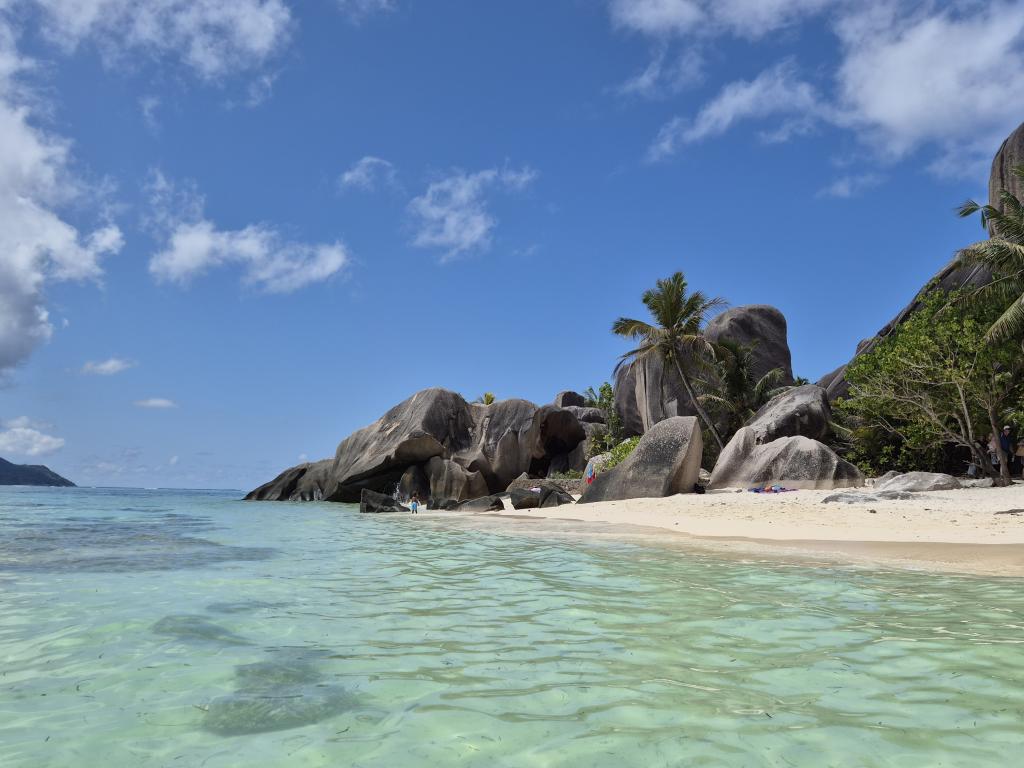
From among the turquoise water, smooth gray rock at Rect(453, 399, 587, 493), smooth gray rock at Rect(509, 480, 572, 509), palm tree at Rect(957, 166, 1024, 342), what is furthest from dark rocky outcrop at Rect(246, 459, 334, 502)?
the turquoise water

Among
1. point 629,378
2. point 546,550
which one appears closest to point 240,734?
point 546,550

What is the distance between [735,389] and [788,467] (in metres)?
12.8

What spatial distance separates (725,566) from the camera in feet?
23.2

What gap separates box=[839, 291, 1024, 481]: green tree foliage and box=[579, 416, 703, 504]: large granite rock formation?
6.27 m

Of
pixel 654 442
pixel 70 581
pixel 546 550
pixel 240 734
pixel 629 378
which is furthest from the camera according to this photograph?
pixel 629 378

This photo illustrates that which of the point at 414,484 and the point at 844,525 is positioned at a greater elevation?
the point at 414,484

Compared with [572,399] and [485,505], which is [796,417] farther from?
[572,399]

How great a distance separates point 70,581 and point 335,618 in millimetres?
3530

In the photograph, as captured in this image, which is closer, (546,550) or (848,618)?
(848,618)

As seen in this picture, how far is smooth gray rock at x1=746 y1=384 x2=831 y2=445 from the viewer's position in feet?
79.1

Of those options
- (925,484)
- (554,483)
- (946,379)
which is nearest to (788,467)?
(925,484)

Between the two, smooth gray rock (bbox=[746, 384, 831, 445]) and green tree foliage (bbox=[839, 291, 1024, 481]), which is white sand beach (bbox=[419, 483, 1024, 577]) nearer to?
green tree foliage (bbox=[839, 291, 1024, 481])

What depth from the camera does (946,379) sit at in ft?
62.2

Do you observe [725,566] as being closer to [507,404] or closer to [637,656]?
[637,656]
